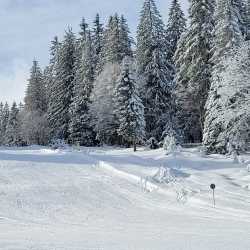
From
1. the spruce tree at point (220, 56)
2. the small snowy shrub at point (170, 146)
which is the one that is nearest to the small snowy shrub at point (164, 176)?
the spruce tree at point (220, 56)

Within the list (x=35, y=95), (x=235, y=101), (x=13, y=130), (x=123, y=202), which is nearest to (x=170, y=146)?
(x=235, y=101)

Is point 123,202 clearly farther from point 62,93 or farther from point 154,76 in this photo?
point 62,93

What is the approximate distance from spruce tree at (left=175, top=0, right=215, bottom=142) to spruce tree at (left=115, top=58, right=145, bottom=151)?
3895 millimetres

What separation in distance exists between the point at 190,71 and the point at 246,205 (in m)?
27.7

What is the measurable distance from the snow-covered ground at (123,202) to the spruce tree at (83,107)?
2262cm

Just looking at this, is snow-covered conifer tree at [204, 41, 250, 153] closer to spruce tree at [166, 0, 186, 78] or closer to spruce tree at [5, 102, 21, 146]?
spruce tree at [166, 0, 186, 78]

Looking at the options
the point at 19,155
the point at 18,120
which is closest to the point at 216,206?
the point at 19,155

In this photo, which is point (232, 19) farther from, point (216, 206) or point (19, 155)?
point (216, 206)

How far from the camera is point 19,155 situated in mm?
39094

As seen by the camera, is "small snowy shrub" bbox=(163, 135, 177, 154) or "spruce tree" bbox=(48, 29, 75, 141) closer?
"small snowy shrub" bbox=(163, 135, 177, 154)

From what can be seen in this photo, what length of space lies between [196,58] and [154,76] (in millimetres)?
6254

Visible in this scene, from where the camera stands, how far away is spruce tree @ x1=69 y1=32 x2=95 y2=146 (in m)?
61.0

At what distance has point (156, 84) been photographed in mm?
53781

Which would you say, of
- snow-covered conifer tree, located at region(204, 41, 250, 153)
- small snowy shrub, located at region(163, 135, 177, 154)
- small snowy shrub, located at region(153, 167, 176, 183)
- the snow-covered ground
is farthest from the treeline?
small snowy shrub, located at region(153, 167, 176, 183)
